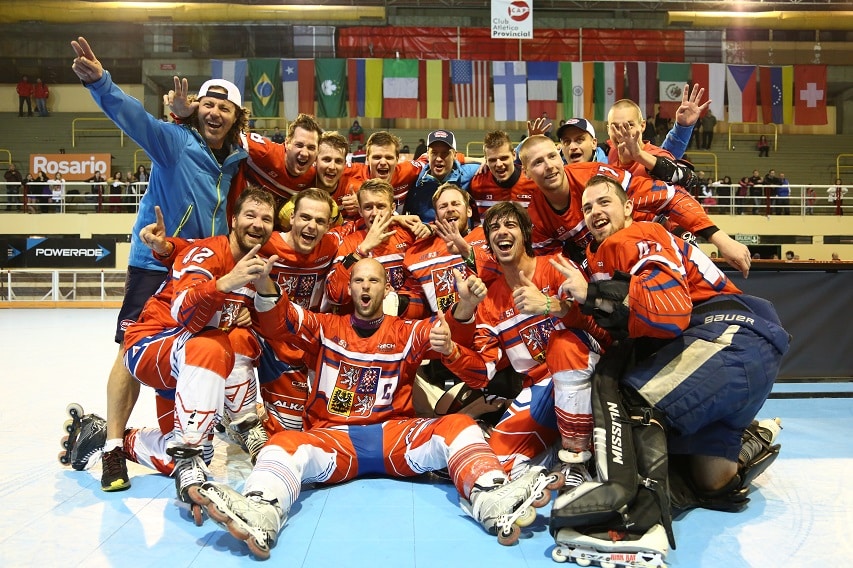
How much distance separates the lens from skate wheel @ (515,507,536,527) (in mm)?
2736

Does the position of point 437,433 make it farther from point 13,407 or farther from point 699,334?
point 13,407

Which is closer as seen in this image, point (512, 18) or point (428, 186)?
point (428, 186)

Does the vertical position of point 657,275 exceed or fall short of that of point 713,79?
it falls short

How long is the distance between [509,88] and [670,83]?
4.95 m

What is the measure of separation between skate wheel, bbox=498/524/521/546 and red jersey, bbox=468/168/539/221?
9.23 feet

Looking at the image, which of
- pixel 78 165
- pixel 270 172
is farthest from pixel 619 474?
pixel 78 165

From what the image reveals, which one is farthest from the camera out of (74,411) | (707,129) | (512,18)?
(707,129)

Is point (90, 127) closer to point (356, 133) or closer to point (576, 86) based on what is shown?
point (356, 133)

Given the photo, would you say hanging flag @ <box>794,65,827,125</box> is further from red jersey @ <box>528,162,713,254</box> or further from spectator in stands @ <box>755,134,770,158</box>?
red jersey @ <box>528,162,713,254</box>

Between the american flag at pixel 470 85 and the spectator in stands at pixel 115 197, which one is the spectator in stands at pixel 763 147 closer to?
the american flag at pixel 470 85

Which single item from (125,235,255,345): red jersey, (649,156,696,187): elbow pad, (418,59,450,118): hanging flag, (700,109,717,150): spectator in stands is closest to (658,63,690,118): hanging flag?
(700,109,717,150): spectator in stands

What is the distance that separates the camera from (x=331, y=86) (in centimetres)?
1969

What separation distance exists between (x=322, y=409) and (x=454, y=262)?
58.4 inches

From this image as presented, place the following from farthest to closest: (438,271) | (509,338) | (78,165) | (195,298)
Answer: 1. (78,165)
2. (438,271)
3. (509,338)
4. (195,298)
